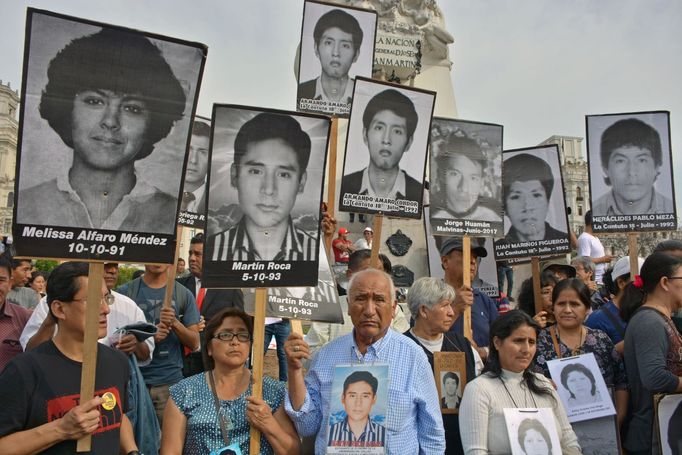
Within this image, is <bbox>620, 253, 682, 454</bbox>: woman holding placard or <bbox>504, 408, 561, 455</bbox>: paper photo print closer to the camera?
<bbox>504, 408, 561, 455</bbox>: paper photo print

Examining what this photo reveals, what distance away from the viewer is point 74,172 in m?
3.21

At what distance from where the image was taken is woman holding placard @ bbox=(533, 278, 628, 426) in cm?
473

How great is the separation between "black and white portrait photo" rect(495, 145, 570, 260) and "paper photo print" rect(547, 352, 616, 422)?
235cm

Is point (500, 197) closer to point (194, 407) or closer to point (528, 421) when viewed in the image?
point (528, 421)

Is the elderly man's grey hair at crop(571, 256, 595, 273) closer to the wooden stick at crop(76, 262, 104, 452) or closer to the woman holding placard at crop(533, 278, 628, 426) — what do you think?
the woman holding placard at crop(533, 278, 628, 426)

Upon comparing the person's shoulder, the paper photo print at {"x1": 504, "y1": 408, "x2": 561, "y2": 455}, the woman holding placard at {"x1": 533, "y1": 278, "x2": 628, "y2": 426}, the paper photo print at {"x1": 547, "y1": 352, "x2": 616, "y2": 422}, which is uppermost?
the person's shoulder

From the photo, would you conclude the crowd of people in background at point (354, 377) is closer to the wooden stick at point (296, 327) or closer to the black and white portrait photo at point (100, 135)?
the wooden stick at point (296, 327)

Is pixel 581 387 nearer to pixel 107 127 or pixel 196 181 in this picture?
pixel 107 127

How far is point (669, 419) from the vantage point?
431cm

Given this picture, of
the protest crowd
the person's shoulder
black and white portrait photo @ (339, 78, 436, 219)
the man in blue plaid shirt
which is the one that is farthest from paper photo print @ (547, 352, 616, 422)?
the person's shoulder

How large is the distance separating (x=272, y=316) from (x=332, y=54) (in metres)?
4.09

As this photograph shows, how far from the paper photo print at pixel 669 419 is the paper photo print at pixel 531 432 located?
36.1 inches

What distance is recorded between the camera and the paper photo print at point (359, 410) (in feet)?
11.1

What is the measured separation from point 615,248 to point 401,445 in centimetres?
4626
